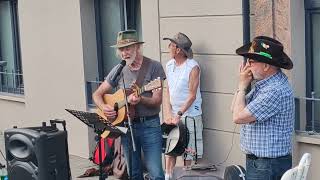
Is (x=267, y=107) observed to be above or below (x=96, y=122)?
above

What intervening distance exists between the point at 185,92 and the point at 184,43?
0.52 metres

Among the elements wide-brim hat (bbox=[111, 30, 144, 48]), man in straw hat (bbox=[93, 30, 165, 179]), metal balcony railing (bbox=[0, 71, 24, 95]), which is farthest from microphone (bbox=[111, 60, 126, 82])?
metal balcony railing (bbox=[0, 71, 24, 95])

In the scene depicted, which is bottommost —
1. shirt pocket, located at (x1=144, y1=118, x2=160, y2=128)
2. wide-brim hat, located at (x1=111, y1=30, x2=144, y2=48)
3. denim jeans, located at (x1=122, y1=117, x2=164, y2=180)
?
denim jeans, located at (x1=122, y1=117, x2=164, y2=180)

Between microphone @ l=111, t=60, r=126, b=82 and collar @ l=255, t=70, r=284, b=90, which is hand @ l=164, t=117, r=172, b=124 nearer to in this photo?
microphone @ l=111, t=60, r=126, b=82

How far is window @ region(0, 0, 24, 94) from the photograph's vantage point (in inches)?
451

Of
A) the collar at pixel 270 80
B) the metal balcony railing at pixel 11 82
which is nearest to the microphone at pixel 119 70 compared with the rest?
the collar at pixel 270 80

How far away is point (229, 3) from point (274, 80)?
8.63ft

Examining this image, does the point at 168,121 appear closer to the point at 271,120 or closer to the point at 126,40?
the point at 126,40

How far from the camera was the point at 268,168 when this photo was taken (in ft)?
15.3

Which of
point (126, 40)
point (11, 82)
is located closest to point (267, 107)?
point (126, 40)

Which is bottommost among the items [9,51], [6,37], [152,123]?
[152,123]

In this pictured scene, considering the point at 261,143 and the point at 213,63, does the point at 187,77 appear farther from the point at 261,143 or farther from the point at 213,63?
the point at 261,143

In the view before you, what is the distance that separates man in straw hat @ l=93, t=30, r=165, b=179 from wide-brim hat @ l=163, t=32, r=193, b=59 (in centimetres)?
90

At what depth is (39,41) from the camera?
33.6 feet
